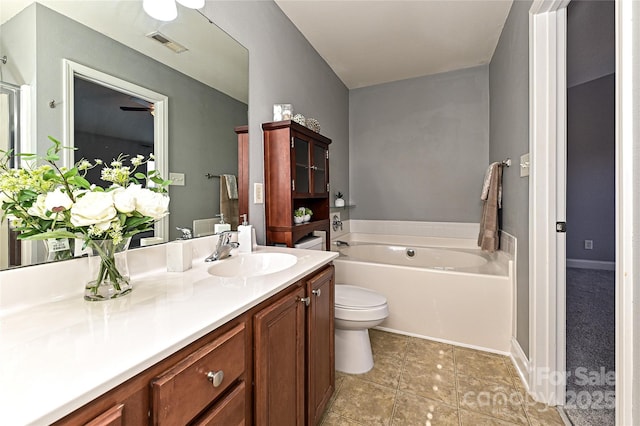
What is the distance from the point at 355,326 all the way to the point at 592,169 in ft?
14.2

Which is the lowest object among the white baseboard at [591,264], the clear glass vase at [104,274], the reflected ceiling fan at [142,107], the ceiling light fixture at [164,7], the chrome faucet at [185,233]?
the white baseboard at [591,264]

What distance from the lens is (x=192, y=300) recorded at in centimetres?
79

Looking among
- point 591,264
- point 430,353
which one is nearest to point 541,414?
point 430,353

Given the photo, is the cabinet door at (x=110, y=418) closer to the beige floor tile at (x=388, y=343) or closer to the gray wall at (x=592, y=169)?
the beige floor tile at (x=388, y=343)

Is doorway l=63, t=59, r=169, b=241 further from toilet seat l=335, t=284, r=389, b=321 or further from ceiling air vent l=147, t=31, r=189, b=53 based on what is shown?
toilet seat l=335, t=284, r=389, b=321

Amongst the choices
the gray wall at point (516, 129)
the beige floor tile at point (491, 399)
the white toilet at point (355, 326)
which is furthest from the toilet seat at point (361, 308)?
the gray wall at point (516, 129)

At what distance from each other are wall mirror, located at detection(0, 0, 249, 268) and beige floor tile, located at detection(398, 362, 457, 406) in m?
1.47

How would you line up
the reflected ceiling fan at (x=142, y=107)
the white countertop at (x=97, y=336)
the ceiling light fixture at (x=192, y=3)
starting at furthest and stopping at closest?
the ceiling light fixture at (x=192, y=3), the reflected ceiling fan at (x=142, y=107), the white countertop at (x=97, y=336)

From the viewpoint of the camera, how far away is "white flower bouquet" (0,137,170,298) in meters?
0.70

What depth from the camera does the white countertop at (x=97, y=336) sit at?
41cm

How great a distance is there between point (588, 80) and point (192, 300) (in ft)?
17.3

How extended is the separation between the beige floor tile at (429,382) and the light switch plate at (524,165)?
1.28m

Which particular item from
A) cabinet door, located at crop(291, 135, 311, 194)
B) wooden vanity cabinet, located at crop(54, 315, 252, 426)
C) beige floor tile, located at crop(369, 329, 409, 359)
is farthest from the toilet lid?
wooden vanity cabinet, located at crop(54, 315, 252, 426)

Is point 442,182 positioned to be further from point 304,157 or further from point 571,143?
point 571,143
